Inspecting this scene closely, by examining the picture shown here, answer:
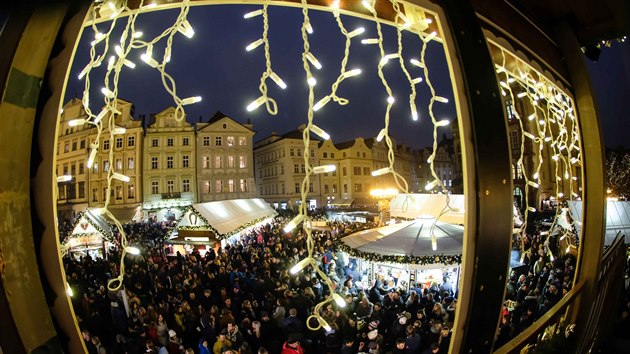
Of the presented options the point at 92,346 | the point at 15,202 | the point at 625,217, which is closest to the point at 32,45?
the point at 15,202

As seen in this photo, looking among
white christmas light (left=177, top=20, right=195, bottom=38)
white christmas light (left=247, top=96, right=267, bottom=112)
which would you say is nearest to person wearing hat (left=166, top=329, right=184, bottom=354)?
white christmas light (left=247, top=96, right=267, bottom=112)

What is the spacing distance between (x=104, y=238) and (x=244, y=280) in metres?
8.07

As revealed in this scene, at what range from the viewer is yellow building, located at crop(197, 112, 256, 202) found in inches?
1465

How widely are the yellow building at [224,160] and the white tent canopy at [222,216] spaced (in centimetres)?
2054

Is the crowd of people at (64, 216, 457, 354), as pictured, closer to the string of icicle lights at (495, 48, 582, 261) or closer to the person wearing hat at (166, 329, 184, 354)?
the person wearing hat at (166, 329, 184, 354)

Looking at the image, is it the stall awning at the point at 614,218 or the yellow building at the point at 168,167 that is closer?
the stall awning at the point at 614,218

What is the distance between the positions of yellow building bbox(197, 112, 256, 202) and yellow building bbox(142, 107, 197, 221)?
1047mm

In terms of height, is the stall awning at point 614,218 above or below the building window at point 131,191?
below

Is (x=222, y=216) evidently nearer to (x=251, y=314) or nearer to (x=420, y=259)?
(x=251, y=314)

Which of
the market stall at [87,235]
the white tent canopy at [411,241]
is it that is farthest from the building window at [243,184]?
the white tent canopy at [411,241]

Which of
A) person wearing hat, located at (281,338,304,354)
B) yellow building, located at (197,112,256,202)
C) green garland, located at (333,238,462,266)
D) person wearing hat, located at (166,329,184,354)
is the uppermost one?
yellow building, located at (197,112,256,202)

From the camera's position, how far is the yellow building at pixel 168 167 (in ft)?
115

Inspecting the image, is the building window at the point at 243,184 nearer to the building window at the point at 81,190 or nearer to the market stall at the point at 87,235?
the building window at the point at 81,190

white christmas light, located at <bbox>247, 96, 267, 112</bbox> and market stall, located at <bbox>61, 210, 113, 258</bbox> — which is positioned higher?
white christmas light, located at <bbox>247, 96, 267, 112</bbox>
